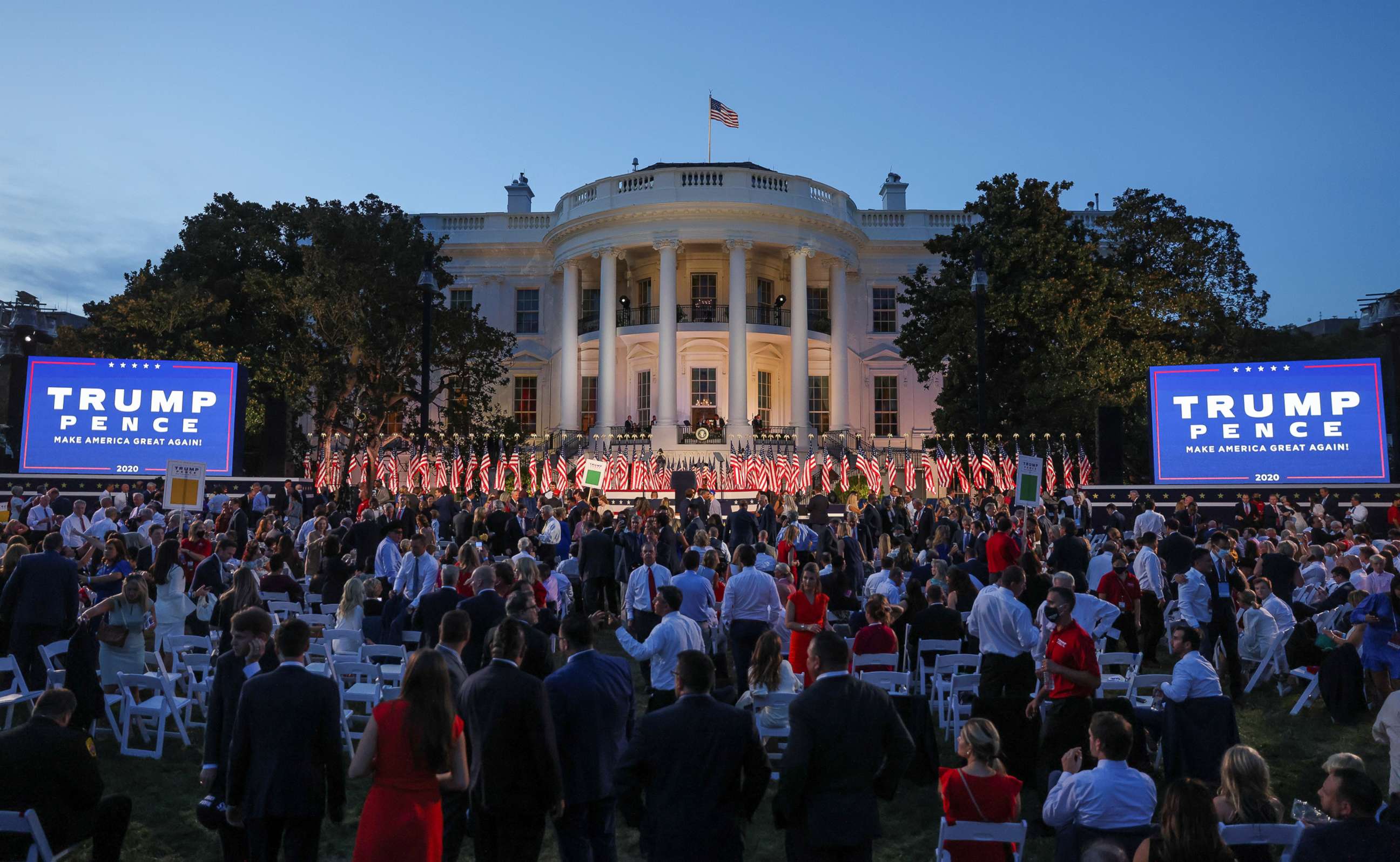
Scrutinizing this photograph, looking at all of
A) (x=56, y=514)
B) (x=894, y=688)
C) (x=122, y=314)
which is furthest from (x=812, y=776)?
(x=122, y=314)

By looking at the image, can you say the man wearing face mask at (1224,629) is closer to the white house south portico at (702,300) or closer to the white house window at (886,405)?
the white house south portico at (702,300)

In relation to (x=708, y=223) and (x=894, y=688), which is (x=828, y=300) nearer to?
(x=708, y=223)

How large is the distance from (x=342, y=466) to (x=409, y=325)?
7.36 m

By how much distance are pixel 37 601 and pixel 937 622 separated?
24.8 ft

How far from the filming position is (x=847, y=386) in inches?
1462

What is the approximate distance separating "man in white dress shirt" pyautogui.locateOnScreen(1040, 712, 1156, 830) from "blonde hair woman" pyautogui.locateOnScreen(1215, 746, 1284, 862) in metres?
0.34

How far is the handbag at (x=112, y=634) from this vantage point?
800cm

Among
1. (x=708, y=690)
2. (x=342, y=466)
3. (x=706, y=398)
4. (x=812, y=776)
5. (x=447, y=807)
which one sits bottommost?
(x=447, y=807)

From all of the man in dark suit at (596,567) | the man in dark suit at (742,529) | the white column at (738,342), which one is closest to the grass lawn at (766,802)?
the man in dark suit at (596,567)

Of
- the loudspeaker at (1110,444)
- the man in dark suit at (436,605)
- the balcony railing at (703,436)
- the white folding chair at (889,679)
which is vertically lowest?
the white folding chair at (889,679)

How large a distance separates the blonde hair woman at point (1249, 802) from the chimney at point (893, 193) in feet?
132

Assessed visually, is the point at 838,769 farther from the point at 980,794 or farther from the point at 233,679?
the point at 233,679

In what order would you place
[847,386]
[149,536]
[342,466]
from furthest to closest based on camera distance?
1. [847,386]
2. [342,466]
3. [149,536]

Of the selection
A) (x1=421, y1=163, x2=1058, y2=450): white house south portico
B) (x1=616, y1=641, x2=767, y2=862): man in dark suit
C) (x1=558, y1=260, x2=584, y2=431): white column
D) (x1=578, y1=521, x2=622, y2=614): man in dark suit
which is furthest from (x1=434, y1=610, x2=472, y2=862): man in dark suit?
(x1=558, y1=260, x2=584, y2=431): white column
